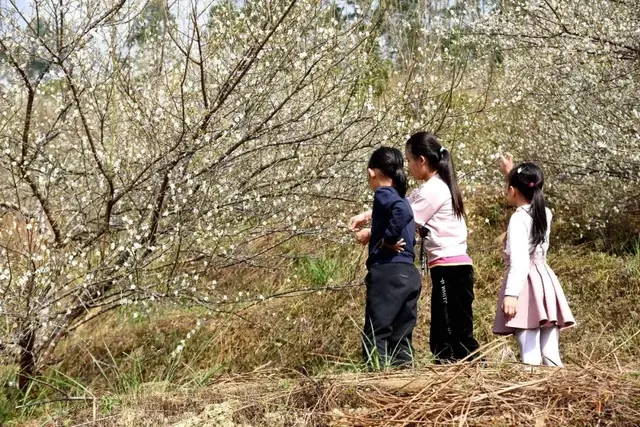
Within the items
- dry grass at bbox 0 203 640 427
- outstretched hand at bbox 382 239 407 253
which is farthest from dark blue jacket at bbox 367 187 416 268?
dry grass at bbox 0 203 640 427

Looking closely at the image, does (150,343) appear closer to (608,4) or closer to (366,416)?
(366,416)

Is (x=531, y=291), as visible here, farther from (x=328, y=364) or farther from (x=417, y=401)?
(x=417, y=401)

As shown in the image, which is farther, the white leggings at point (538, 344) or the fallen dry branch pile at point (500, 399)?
the white leggings at point (538, 344)

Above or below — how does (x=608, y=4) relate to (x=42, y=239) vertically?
above

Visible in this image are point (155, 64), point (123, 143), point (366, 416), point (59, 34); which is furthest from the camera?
point (123, 143)

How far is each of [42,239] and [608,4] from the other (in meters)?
5.33

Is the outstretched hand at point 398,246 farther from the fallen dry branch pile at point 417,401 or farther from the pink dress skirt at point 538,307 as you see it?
the fallen dry branch pile at point 417,401

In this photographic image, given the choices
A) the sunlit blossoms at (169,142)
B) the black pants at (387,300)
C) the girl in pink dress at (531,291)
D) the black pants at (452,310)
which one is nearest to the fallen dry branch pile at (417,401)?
the black pants at (387,300)

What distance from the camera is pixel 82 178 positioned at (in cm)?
459

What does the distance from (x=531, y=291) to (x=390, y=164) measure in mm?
916

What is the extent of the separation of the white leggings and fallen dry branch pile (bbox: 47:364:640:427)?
1.02 metres

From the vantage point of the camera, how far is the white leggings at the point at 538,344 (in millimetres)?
3363

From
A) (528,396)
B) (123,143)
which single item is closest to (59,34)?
(123,143)

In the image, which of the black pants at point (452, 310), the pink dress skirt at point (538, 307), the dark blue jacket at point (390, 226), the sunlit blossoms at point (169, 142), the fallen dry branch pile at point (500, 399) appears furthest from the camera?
the sunlit blossoms at point (169, 142)
